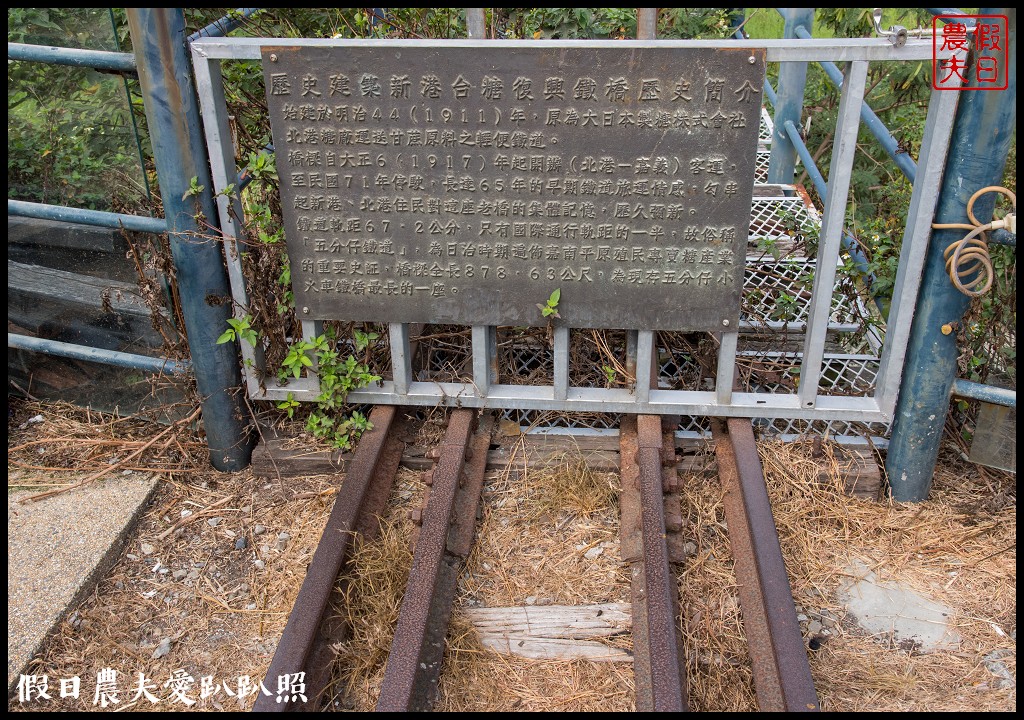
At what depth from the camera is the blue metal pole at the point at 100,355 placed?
12.4 ft

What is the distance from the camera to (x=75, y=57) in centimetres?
324

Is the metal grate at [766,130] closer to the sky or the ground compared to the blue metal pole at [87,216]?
closer to the ground

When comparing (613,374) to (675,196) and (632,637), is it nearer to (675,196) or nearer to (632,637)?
(675,196)

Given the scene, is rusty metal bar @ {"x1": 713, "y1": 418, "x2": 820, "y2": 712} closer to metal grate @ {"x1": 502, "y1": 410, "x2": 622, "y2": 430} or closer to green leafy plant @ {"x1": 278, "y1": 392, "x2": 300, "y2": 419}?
metal grate @ {"x1": 502, "y1": 410, "x2": 622, "y2": 430}

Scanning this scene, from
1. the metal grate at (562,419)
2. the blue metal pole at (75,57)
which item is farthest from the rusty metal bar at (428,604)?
the blue metal pole at (75,57)

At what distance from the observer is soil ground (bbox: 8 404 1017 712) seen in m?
2.75

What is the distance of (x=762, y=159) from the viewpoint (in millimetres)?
6707

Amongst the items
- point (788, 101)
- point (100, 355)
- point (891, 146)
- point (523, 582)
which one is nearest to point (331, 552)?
point (523, 582)

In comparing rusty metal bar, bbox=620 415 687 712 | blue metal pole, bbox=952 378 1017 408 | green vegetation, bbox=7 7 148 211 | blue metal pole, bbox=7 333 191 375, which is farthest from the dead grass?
green vegetation, bbox=7 7 148 211

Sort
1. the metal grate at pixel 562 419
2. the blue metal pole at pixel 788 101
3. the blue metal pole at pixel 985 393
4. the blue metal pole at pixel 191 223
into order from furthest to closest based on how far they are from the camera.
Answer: the blue metal pole at pixel 788 101 → the metal grate at pixel 562 419 → the blue metal pole at pixel 985 393 → the blue metal pole at pixel 191 223

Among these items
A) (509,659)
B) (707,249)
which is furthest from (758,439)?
(509,659)

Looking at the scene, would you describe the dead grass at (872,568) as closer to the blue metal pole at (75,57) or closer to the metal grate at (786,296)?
the metal grate at (786,296)

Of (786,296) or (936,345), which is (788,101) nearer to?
(786,296)

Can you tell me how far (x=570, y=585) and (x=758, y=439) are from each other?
3.92 feet
